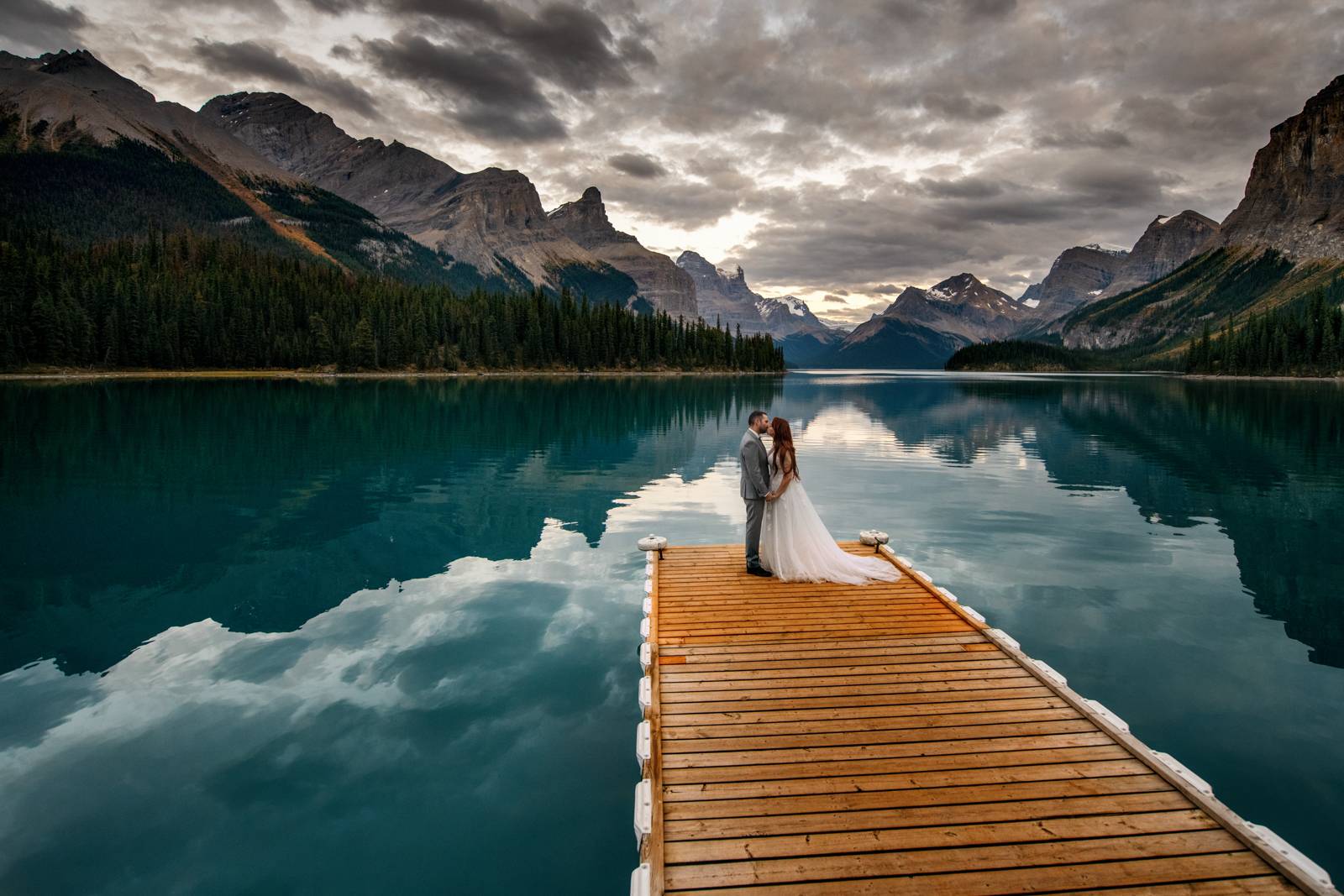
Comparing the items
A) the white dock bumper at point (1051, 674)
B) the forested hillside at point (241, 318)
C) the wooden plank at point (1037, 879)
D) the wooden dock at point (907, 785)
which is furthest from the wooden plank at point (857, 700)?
the forested hillside at point (241, 318)

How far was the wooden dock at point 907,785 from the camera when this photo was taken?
22.0ft

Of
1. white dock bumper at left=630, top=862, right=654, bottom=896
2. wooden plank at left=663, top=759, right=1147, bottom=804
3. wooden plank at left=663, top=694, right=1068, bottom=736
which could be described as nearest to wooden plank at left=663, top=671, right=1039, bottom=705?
wooden plank at left=663, top=694, right=1068, bottom=736

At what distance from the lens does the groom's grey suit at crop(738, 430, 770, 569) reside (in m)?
16.1

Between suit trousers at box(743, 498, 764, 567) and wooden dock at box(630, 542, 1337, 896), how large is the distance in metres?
4.52

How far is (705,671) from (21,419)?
69.6 m

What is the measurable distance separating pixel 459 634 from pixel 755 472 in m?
8.04

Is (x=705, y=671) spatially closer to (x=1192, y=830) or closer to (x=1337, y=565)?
(x=1192, y=830)

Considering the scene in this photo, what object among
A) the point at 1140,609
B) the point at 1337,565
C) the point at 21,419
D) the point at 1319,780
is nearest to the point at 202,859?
the point at 1319,780

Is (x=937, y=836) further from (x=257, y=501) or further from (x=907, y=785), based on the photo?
(x=257, y=501)

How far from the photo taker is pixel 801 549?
17.0m

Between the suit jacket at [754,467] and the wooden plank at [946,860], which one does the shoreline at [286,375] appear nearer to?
the suit jacket at [754,467]

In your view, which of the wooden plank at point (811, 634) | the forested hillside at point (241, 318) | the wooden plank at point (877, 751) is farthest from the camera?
the forested hillside at point (241, 318)

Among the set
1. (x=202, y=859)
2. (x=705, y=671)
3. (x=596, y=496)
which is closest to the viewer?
(x=202, y=859)

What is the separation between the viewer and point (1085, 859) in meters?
6.90
